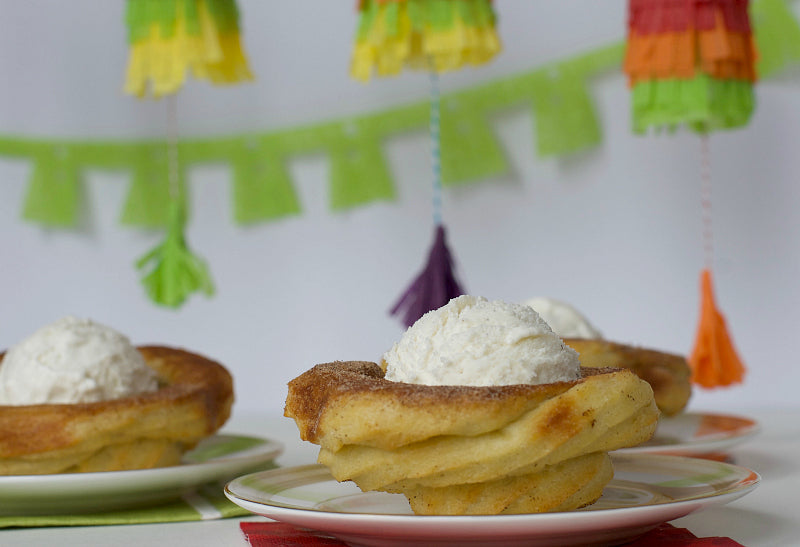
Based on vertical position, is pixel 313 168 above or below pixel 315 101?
below

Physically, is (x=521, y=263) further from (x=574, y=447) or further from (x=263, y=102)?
(x=574, y=447)

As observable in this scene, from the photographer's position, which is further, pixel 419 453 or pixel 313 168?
pixel 313 168

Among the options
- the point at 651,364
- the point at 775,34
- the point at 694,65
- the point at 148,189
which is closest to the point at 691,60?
the point at 694,65

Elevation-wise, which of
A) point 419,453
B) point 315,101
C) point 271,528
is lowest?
point 271,528

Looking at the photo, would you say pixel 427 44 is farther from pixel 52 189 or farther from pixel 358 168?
pixel 52 189

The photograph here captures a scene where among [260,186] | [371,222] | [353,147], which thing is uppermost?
[353,147]

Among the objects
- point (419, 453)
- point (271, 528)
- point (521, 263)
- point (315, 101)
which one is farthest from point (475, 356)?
point (315, 101)

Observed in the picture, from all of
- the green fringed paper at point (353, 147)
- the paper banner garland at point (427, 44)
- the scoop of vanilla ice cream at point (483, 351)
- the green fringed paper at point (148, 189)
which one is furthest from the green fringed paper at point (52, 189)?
the scoop of vanilla ice cream at point (483, 351)

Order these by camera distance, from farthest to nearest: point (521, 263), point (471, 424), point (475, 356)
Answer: point (521, 263)
point (475, 356)
point (471, 424)
